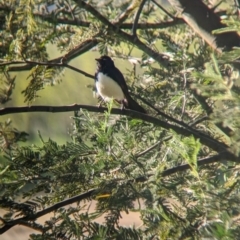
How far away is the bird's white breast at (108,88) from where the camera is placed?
4.05 metres

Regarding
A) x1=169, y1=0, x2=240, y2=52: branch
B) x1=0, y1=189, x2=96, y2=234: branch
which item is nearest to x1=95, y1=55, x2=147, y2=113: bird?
x1=169, y1=0, x2=240, y2=52: branch

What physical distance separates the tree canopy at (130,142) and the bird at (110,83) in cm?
14

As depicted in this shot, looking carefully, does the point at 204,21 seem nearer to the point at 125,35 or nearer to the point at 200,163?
the point at 125,35

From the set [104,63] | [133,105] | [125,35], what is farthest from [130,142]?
[104,63]

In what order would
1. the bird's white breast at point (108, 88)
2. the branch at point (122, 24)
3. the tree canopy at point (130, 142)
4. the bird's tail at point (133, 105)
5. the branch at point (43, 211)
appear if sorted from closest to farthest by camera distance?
the tree canopy at point (130, 142) → the branch at point (43, 211) → the branch at point (122, 24) → the bird's tail at point (133, 105) → the bird's white breast at point (108, 88)

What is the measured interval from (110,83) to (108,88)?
10 centimetres

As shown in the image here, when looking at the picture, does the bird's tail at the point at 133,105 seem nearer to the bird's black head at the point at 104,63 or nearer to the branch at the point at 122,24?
the branch at the point at 122,24

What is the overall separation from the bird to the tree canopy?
142 millimetres

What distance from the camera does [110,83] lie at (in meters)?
4.39

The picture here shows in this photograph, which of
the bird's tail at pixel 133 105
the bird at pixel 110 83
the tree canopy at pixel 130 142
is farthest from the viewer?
the bird at pixel 110 83

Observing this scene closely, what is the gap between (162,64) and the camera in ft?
10.4

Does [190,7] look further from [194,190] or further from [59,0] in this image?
[194,190]

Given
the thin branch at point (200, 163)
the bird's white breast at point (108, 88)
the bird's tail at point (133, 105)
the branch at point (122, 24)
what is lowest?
the thin branch at point (200, 163)

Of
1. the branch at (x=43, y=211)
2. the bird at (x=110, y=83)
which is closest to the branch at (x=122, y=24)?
the bird at (x=110, y=83)
